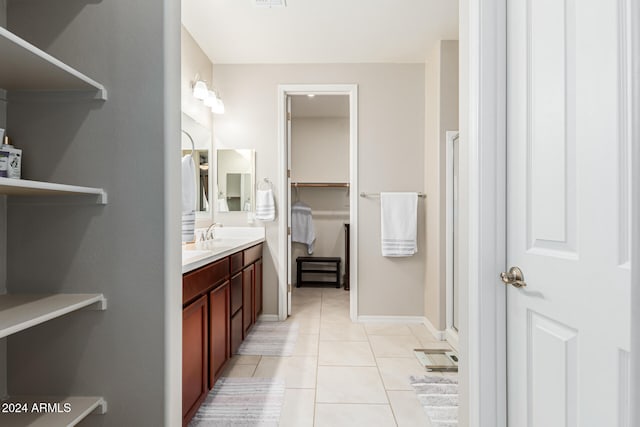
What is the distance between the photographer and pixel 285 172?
3570 mm

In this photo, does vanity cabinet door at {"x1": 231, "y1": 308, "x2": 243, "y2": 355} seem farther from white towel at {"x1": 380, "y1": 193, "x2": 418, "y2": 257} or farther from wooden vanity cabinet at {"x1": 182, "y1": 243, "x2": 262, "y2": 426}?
white towel at {"x1": 380, "y1": 193, "x2": 418, "y2": 257}

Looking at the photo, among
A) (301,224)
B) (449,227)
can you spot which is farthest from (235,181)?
(449,227)

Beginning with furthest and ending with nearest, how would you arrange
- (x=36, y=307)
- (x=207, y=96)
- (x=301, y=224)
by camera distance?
(x=301, y=224) → (x=207, y=96) → (x=36, y=307)

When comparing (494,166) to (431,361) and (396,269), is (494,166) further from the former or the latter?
(396,269)

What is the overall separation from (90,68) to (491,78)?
1.40m

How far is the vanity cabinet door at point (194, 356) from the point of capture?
1.63 metres

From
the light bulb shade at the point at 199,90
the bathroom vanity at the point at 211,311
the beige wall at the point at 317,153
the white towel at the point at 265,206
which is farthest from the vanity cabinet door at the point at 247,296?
the beige wall at the point at 317,153

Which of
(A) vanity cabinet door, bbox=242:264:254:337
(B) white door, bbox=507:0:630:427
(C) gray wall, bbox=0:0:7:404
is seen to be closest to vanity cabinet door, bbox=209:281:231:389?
(A) vanity cabinet door, bbox=242:264:254:337

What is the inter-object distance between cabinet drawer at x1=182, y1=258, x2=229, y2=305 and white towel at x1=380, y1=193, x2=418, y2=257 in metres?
1.71

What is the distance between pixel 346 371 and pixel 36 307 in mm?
1896

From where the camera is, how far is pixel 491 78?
120 centimetres

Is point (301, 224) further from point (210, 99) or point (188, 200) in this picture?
point (188, 200)

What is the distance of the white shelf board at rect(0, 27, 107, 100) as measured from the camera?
858mm

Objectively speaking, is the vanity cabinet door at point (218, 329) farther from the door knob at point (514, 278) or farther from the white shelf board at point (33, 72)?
the door knob at point (514, 278)
